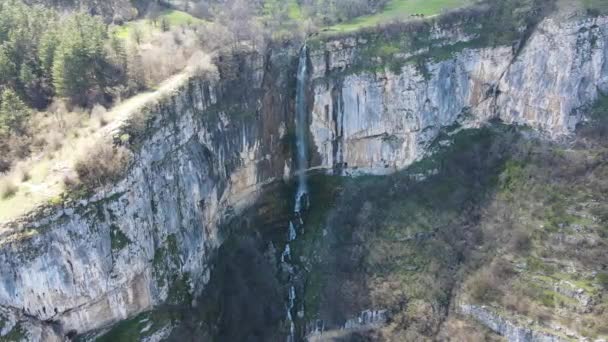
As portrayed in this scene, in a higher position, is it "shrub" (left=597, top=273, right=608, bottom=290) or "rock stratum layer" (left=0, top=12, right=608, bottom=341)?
"rock stratum layer" (left=0, top=12, right=608, bottom=341)

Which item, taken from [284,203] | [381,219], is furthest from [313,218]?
[381,219]

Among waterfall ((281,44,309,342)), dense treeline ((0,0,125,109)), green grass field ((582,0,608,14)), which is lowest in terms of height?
waterfall ((281,44,309,342))

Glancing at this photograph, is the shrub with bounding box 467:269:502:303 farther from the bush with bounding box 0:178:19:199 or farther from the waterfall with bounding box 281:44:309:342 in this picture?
the bush with bounding box 0:178:19:199

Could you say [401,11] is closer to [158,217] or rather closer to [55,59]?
[55,59]

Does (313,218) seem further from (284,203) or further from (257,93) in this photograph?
(257,93)

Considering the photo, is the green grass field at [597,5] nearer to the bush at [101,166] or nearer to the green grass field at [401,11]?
the green grass field at [401,11]

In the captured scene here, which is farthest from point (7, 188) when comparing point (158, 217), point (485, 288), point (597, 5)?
point (597, 5)

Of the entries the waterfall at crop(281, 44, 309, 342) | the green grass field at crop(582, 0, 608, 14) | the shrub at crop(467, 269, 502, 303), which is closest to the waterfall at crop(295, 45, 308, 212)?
the waterfall at crop(281, 44, 309, 342)
